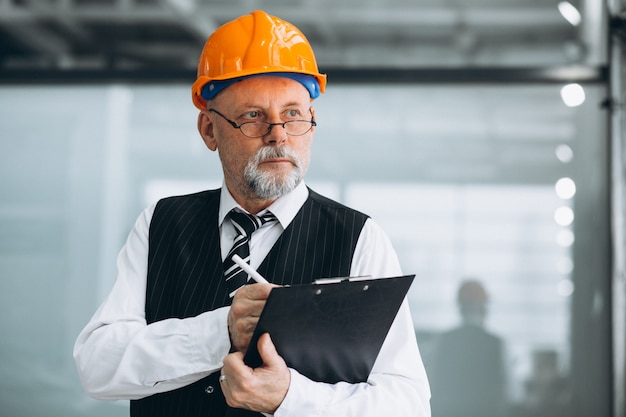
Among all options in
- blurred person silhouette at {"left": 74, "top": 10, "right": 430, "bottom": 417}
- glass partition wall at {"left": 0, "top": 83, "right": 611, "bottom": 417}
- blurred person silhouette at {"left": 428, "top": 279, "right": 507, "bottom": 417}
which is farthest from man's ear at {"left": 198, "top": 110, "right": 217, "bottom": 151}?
blurred person silhouette at {"left": 428, "top": 279, "right": 507, "bottom": 417}

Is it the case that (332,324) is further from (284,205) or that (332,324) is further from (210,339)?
(284,205)

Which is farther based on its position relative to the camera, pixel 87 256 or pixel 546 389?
pixel 87 256

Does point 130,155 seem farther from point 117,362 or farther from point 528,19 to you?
point 117,362

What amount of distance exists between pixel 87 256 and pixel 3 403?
819 millimetres

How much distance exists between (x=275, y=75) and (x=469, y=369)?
2.37m

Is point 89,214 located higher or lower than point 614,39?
lower

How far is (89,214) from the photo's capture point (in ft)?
12.8

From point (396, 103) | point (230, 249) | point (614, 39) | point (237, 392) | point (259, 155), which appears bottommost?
point (237, 392)

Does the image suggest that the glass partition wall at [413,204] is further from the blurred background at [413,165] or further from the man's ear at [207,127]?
the man's ear at [207,127]

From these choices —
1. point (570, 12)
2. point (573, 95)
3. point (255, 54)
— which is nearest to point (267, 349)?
point (255, 54)

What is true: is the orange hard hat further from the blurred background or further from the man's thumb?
the blurred background

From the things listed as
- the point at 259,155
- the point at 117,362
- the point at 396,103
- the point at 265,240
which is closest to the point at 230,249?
the point at 265,240

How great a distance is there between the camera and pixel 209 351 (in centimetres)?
143

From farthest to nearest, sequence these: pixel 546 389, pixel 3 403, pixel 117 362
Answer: pixel 3 403 → pixel 546 389 → pixel 117 362
